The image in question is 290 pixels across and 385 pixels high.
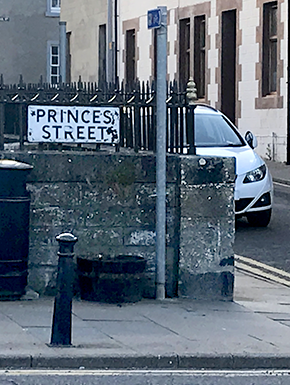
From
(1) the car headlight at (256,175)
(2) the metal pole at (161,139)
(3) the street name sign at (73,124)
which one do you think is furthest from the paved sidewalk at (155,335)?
(1) the car headlight at (256,175)

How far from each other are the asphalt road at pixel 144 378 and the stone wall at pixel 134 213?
7.98ft

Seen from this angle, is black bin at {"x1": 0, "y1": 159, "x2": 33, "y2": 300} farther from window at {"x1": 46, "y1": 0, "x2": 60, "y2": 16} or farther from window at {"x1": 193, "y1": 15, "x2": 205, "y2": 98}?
window at {"x1": 46, "y1": 0, "x2": 60, "y2": 16}

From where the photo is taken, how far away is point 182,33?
102 ft

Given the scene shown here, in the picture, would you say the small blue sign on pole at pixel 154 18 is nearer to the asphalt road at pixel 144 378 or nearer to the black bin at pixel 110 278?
the black bin at pixel 110 278

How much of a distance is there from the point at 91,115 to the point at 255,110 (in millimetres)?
17945

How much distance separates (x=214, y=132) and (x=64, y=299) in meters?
7.62

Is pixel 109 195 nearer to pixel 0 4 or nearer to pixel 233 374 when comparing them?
pixel 233 374

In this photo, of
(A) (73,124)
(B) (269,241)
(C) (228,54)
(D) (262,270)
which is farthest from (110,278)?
(C) (228,54)

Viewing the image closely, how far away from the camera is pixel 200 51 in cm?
3023

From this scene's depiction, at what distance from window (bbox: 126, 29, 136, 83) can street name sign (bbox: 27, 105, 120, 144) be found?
1000 inches

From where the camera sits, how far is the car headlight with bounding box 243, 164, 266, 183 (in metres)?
13.4

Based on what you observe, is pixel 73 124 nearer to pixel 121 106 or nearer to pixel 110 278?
pixel 121 106

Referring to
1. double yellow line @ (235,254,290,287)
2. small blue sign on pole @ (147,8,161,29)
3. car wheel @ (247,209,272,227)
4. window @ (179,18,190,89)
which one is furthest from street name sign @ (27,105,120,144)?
window @ (179,18,190,89)

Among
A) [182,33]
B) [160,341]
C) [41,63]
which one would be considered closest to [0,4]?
[41,63]
